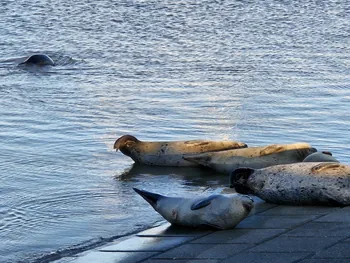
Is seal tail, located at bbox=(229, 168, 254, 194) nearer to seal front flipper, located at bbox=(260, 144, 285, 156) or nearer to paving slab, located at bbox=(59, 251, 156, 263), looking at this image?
seal front flipper, located at bbox=(260, 144, 285, 156)

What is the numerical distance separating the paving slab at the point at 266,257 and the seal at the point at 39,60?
11015 millimetres

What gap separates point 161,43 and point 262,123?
24.5 ft

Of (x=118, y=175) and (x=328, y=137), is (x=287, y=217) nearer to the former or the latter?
(x=118, y=175)

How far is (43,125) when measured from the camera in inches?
489

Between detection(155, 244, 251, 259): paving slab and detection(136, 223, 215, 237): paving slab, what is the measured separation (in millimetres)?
396

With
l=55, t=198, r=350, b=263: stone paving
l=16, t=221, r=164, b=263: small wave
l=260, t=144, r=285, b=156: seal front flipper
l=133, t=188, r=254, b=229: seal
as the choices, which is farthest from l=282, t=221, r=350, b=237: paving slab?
l=260, t=144, r=285, b=156: seal front flipper

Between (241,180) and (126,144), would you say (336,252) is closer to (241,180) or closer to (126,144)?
(241,180)

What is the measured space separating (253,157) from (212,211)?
8.59ft

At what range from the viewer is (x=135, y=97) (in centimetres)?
→ 1437

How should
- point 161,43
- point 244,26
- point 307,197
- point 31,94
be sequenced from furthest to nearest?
point 244,26, point 161,43, point 31,94, point 307,197

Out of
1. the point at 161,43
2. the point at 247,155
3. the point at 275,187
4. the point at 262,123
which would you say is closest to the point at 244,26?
the point at 161,43

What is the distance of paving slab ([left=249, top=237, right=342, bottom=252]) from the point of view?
6926 mm

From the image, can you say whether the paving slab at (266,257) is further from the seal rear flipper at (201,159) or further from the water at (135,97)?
the seal rear flipper at (201,159)

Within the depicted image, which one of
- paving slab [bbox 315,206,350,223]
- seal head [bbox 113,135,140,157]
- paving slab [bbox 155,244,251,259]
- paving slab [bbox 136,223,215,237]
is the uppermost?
paving slab [bbox 155,244,251,259]
